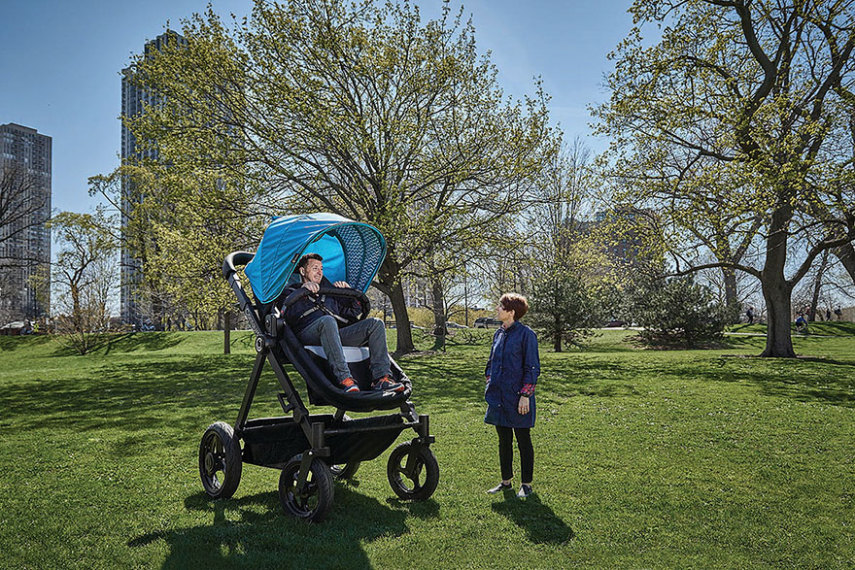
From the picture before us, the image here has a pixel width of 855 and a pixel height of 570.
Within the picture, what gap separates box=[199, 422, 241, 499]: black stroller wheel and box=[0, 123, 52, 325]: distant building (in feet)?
103

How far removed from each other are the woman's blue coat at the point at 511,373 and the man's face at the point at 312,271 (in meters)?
1.87

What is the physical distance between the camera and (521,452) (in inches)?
247

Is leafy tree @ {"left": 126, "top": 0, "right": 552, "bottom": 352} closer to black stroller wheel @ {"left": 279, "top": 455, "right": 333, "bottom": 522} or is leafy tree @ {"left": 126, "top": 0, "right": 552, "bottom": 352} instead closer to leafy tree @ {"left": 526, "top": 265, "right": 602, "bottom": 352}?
leafy tree @ {"left": 526, "top": 265, "right": 602, "bottom": 352}

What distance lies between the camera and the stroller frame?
17.2 feet

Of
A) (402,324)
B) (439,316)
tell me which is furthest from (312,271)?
(439,316)

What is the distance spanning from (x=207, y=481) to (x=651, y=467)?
4.80 meters

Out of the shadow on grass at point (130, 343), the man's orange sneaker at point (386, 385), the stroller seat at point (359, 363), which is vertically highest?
the stroller seat at point (359, 363)

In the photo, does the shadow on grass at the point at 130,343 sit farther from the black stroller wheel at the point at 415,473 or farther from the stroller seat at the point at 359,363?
the stroller seat at the point at 359,363

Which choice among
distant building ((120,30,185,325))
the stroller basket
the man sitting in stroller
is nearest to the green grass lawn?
the stroller basket

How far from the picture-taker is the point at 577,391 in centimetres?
1357

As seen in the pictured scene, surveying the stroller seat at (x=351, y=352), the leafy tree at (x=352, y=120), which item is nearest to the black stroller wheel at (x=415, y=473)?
the stroller seat at (x=351, y=352)

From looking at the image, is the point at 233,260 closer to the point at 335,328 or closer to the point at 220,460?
the point at 335,328

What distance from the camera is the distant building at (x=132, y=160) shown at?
2048 cm

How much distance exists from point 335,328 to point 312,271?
1.00 metres
